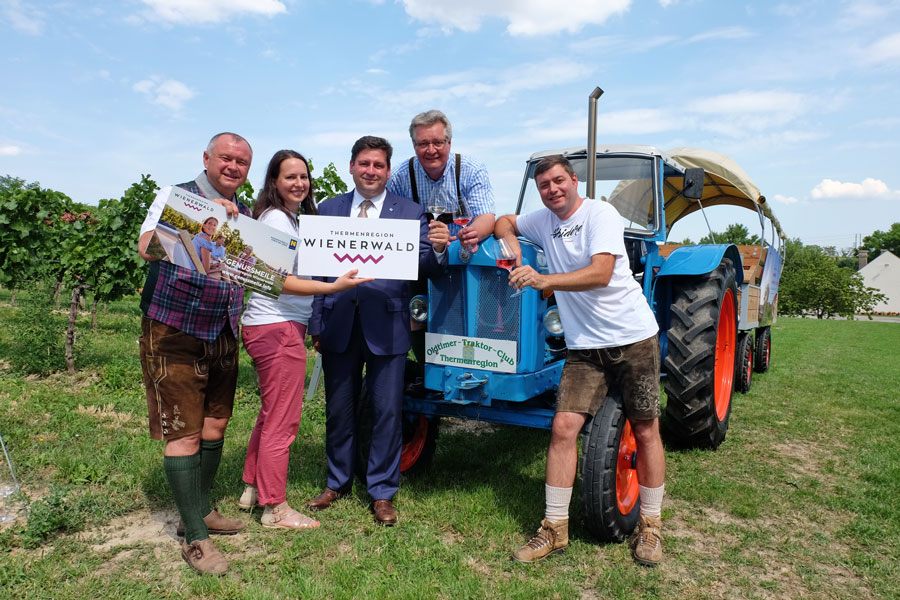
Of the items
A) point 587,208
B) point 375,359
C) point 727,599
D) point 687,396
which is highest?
point 587,208

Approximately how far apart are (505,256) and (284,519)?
1868 mm

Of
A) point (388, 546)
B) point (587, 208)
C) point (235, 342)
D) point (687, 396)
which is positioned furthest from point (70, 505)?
point (687, 396)

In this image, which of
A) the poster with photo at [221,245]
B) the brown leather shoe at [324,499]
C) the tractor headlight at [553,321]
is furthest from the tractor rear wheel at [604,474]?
the poster with photo at [221,245]

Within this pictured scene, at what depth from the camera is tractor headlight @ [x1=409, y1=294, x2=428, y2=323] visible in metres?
3.76

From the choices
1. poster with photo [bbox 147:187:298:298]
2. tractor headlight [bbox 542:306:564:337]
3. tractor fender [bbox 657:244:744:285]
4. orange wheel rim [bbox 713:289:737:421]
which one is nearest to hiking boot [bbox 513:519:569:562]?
tractor headlight [bbox 542:306:564:337]

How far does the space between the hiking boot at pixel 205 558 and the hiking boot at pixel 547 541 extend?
1.41 metres

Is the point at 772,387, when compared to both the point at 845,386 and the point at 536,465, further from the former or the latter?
the point at 536,465

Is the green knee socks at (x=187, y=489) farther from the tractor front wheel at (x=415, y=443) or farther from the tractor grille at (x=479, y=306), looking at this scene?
the tractor grille at (x=479, y=306)

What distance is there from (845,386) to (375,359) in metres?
7.48

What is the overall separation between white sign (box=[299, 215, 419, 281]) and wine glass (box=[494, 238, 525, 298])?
0.44 metres

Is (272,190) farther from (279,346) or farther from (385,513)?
(385,513)

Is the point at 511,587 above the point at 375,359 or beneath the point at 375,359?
beneath

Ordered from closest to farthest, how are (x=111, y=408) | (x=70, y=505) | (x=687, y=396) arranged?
1. (x=70, y=505)
2. (x=687, y=396)
3. (x=111, y=408)

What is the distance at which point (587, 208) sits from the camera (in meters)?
3.10
